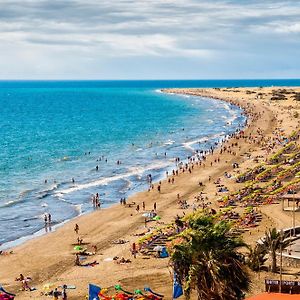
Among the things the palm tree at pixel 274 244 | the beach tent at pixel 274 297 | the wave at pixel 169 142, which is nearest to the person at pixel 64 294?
the palm tree at pixel 274 244

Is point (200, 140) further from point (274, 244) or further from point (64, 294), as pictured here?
point (64, 294)

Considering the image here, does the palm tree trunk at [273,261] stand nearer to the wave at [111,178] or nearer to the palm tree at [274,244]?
the palm tree at [274,244]

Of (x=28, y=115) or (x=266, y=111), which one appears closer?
(x=266, y=111)

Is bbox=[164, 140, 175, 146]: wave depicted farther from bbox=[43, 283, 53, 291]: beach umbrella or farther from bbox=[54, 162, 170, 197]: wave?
bbox=[43, 283, 53, 291]: beach umbrella

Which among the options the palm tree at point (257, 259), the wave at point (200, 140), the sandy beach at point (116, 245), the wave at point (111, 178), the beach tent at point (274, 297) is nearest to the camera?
the beach tent at point (274, 297)

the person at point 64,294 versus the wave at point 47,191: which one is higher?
the person at point 64,294

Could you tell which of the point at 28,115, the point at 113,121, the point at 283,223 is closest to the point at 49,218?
the point at 283,223

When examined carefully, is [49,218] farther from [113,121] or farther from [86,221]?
[113,121]

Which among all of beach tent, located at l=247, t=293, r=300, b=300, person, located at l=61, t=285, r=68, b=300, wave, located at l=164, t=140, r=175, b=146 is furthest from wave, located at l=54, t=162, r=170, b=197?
beach tent, located at l=247, t=293, r=300, b=300
